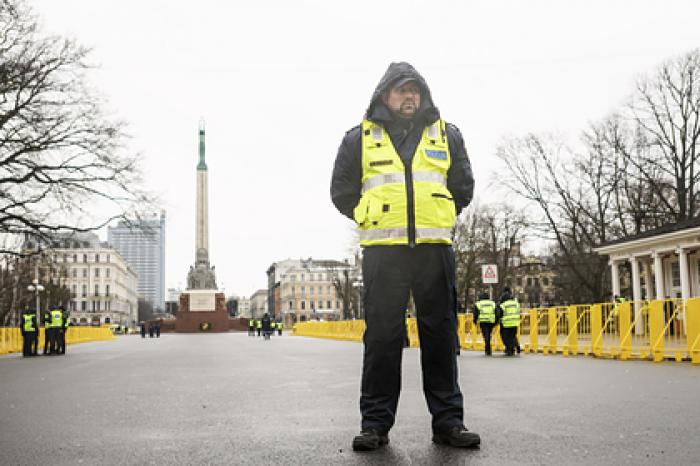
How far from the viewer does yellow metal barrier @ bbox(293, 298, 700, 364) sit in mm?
14438

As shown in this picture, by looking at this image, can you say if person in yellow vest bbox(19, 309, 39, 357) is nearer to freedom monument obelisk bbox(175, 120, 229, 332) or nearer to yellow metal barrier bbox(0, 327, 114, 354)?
yellow metal barrier bbox(0, 327, 114, 354)

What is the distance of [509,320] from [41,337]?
25.2m

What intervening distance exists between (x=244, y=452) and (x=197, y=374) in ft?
26.7

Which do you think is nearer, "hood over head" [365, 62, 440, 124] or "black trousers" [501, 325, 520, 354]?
"hood over head" [365, 62, 440, 124]

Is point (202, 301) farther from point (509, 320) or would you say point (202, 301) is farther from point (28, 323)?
point (509, 320)

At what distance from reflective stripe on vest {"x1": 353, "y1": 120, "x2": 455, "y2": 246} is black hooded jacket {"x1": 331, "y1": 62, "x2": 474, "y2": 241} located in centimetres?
6

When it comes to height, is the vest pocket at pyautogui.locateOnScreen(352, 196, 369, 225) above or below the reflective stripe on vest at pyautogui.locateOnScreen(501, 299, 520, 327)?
above

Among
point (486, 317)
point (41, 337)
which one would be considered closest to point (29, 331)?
point (41, 337)

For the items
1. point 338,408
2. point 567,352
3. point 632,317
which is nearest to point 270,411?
point 338,408

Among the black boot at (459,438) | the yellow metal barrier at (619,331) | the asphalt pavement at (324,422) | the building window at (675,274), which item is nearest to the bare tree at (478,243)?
the building window at (675,274)

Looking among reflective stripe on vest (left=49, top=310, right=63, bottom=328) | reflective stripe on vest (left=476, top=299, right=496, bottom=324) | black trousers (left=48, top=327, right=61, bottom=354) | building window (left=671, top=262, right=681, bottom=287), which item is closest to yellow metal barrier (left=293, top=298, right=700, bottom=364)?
reflective stripe on vest (left=476, top=299, right=496, bottom=324)

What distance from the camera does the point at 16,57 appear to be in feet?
81.7

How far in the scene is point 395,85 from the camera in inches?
194

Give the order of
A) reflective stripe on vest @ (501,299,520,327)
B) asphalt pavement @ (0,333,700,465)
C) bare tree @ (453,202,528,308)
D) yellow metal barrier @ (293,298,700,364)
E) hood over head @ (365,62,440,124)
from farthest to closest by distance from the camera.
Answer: bare tree @ (453,202,528,308) < reflective stripe on vest @ (501,299,520,327) < yellow metal barrier @ (293,298,700,364) < hood over head @ (365,62,440,124) < asphalt pavement @ (0,333,700,465)
